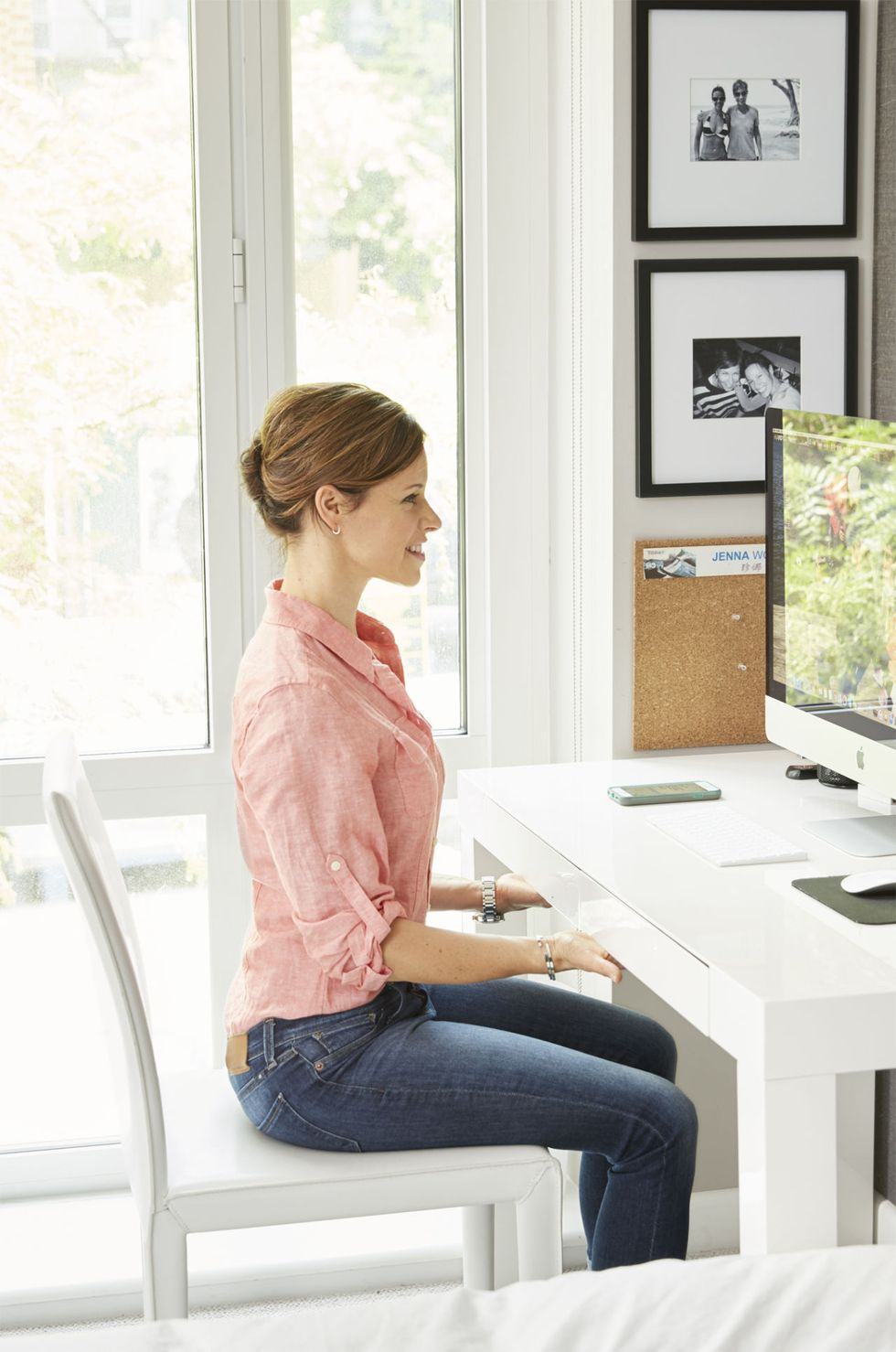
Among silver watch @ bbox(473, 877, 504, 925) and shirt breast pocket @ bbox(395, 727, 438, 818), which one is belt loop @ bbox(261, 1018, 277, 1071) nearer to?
shirt breast pocket @ bbox(395, 727, 438, 818)

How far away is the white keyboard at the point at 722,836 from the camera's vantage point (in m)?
1.68

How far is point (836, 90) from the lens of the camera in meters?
2.13

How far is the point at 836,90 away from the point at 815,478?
0.67 m

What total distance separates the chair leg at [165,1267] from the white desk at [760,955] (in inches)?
20.7

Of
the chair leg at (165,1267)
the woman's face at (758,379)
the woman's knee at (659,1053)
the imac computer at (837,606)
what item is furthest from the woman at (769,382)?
the chair leg at (165,1267)

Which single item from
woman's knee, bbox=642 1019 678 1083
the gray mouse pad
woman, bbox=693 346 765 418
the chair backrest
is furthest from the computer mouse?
woman, bbox=693 346 765 418

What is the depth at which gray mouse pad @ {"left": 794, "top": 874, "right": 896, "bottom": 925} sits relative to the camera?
1.48m

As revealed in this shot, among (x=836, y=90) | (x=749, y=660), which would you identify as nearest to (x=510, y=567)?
(x=749, y=660)

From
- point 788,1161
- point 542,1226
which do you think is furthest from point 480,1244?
point 788,1161

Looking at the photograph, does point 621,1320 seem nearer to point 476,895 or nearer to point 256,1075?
point 256,1075

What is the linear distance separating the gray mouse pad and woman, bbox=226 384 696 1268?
0.22 m

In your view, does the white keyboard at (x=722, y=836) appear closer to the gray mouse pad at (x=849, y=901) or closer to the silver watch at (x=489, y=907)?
the gray mouse pad at (x=849, y=901)

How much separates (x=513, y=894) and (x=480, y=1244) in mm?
418

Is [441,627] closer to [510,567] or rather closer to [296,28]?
[510,567]
